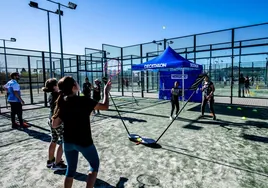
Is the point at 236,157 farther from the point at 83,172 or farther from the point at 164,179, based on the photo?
the point at 83,172

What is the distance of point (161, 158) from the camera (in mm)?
4039

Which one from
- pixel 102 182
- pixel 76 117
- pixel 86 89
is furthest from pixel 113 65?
pixel 76 117

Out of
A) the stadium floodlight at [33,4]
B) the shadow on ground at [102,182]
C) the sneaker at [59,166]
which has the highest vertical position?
the stadium floodlight at [33,4]

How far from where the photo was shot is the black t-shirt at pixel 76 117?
2129 mm

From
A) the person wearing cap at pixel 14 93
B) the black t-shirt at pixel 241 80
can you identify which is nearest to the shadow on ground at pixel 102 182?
the person wearing cap at pixel 14 93

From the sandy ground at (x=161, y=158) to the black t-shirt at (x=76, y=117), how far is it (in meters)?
1.39

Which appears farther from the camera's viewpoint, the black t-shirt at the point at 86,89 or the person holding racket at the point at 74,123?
the black t-shirt at the point at 86,89

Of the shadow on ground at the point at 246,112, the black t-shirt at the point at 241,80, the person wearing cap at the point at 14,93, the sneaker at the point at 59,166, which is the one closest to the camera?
the sneaker at the point at 59,166

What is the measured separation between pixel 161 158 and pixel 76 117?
269 cm

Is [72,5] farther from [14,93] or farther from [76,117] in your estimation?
[76,117]

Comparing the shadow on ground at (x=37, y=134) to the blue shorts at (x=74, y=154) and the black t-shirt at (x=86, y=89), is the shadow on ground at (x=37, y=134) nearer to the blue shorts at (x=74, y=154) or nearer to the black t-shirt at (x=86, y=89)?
the black t-shirt at (x=86, y=89)

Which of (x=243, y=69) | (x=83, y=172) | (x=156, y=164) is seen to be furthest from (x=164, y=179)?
(x=243, y=69)

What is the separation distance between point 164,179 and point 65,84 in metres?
2.52

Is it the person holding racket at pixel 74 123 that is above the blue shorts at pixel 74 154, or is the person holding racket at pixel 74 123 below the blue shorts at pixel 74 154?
above
